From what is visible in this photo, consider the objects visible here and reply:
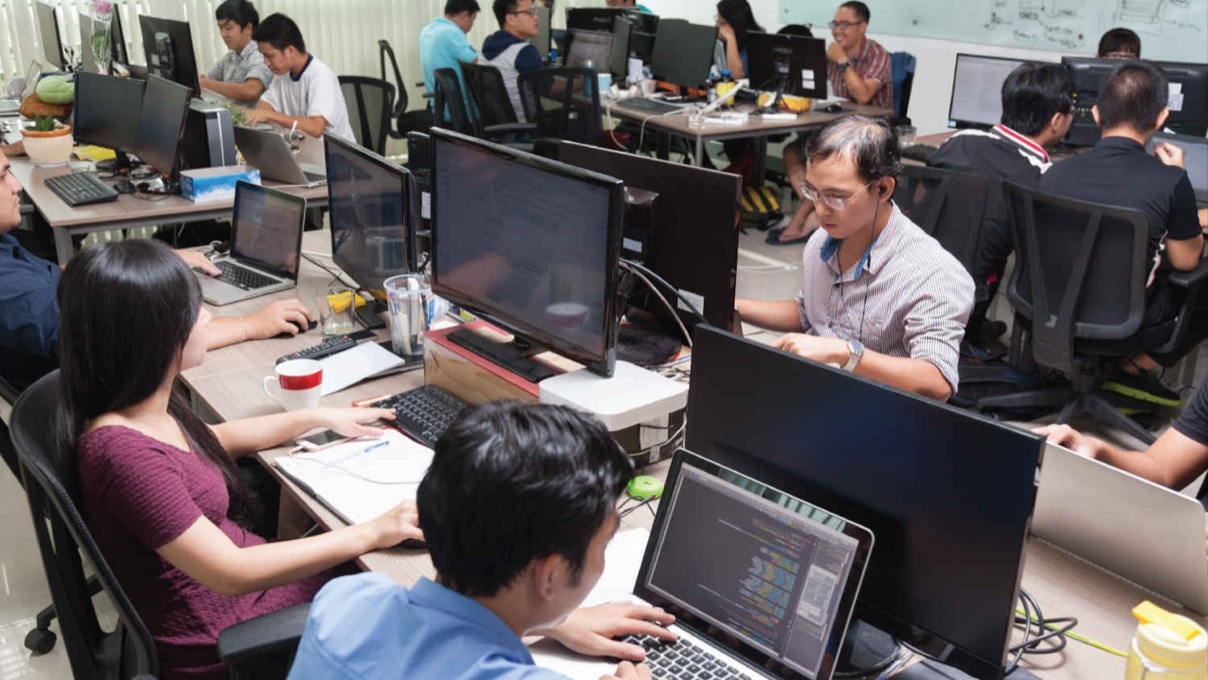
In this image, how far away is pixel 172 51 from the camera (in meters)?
4.61

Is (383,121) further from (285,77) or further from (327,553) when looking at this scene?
(327,553)

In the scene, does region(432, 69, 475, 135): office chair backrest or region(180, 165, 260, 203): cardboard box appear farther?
region(432, 69, 475, 135): office chair backrest

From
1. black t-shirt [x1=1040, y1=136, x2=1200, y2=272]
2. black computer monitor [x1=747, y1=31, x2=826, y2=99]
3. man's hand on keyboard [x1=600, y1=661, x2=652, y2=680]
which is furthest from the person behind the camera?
black computer monitor [x1=747, y1=31, x2=826, y2=99]

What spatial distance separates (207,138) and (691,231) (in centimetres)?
226

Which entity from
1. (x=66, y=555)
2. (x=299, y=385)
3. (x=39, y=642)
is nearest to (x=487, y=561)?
(x=66, y=555)

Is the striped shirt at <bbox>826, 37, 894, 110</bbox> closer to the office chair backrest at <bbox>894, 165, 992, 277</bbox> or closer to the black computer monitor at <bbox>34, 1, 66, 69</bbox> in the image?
the office chair backrest at <bbox>894, 165, 992, 277</bbox>

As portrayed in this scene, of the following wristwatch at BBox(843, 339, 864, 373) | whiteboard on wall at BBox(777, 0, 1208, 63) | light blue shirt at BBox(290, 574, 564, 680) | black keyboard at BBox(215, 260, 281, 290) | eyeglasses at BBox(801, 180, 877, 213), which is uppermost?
whiteboard on wall at BBox(777, 0, 1208, 63)

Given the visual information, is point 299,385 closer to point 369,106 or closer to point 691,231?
point 691,231

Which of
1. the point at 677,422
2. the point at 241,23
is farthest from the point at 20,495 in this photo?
the point at 241,23

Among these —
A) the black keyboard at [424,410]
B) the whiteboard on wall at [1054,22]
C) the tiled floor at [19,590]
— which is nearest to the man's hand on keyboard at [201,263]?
the tiled floor at [19,590]

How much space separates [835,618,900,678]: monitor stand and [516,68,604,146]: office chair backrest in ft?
14.0

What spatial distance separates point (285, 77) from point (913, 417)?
14.8 ft

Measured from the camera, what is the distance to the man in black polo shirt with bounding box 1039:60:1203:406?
319cm

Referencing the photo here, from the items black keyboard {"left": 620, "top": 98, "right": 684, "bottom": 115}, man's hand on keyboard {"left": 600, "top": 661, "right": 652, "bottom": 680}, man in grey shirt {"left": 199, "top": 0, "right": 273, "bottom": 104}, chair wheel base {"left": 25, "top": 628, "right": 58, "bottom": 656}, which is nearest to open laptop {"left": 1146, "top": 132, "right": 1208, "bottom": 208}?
black keyboard {"left": 620, "top": 98, "right": 684, "bottom": 115}
